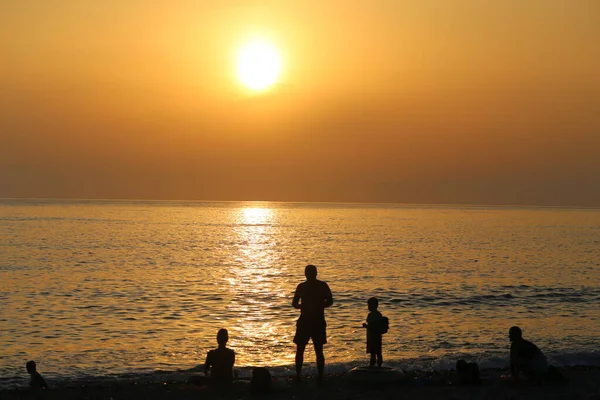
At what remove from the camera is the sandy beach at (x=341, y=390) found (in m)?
14.9

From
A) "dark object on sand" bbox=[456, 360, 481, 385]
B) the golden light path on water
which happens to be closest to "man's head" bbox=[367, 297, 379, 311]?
"dark object on sand" bbox=[456, 360, 481, 385]

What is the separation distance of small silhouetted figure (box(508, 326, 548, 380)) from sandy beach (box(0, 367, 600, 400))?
0.82 ft

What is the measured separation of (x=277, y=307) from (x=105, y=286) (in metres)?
12.9

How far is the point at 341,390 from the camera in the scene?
15.4 m

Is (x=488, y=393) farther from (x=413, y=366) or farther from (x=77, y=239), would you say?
(x=77, y=239)

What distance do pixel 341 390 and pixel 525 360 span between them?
13.3ft

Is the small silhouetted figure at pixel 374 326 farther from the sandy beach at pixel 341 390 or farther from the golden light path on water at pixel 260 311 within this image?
the golden light path on water at pixel 260 311

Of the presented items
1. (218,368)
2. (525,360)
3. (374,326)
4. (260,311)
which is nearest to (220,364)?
(218,368)

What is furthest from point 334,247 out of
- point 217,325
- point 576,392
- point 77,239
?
point 576,392

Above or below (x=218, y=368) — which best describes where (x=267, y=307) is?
below

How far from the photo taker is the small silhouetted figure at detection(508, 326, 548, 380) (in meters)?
15.8

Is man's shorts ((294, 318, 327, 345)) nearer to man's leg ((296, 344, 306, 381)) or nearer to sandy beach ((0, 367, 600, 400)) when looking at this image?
man's leg ((296, 344, 306, 381))

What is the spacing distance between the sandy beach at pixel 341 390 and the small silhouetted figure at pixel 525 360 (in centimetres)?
25

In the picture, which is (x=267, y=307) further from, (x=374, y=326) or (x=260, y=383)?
(x=260, y=383)
